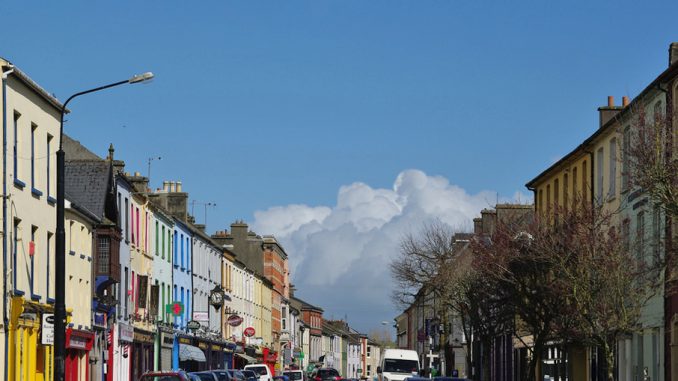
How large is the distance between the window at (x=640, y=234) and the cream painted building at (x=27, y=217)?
60.3 ft

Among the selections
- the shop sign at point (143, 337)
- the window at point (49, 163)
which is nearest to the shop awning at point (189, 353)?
the shop sign at point (143, 337)

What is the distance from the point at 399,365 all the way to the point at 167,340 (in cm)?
1256

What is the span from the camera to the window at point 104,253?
53.0 metres

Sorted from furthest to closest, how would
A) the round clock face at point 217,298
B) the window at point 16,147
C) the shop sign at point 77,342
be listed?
the round clock face at point 217,298
the shop sign at point 77,342
the window at point 16,147

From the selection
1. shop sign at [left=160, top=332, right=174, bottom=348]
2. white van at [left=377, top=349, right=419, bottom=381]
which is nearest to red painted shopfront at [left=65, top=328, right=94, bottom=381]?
shop sign at [left=160, top=332, right=174, bottom=348]

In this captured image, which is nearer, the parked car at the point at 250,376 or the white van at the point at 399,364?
the parked car at the point at 250,376

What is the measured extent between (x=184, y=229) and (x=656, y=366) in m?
40.2

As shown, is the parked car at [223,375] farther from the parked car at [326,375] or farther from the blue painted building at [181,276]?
the parked car at [326,375]

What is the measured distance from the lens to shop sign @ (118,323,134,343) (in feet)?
186

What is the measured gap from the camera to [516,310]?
46719 millimetres

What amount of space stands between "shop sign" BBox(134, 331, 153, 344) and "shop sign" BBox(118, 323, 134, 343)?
4.58 feet

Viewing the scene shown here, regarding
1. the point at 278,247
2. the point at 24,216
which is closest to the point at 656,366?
the point at 24,216

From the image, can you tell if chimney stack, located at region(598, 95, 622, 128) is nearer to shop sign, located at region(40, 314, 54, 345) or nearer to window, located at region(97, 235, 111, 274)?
window, located at region(97, 235, 111, 274)

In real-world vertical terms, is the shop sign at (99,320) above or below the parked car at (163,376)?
Answer: above
